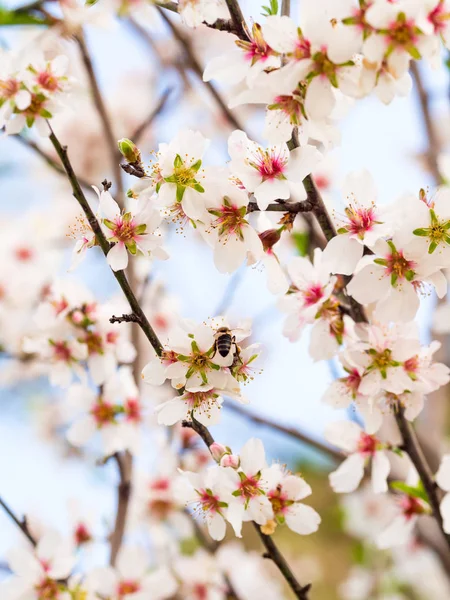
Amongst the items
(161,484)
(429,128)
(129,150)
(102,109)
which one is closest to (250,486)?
(129,150)

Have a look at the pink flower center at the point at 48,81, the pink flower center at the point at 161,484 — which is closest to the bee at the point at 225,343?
the pink flower center at the point at 48,81

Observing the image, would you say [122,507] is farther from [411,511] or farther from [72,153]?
[72,153]

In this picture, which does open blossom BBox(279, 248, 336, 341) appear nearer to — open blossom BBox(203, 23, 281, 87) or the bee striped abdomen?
the bee striped abdomen

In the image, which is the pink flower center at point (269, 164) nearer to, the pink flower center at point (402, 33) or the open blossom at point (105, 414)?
the pink flower center at point (402, 33)

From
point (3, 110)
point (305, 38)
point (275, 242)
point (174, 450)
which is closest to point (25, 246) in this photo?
point (174, 450)

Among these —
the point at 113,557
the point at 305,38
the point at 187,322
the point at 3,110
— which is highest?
the point at 305,38
